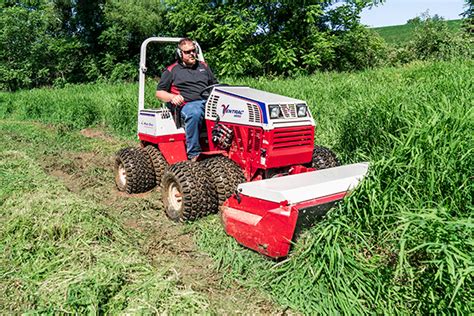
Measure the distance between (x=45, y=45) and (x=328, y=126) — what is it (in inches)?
1004

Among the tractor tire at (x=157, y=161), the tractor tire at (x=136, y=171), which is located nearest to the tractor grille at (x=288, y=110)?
the tractor tire at (x=157, y=161)

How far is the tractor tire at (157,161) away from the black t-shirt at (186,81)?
91 cm

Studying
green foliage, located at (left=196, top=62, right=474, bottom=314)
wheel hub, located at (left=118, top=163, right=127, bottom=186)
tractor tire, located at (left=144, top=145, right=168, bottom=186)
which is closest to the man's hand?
tractor tire, located at (left=144, top=145, right=168, bottom=186)

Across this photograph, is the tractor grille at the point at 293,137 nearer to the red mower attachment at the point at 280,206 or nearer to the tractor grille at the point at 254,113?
the tractor grille at the point at 254,113

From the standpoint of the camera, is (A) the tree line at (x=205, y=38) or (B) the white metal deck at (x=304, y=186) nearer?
(B) the white metal deck at (x=304, y=186)

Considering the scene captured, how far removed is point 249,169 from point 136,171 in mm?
1790

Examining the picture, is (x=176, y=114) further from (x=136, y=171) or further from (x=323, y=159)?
(x=323, y=159)

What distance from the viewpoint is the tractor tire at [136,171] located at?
214 inches

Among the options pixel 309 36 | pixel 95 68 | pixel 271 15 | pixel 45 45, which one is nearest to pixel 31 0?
pixel 45 45

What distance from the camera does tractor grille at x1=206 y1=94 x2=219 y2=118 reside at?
15.4 ft

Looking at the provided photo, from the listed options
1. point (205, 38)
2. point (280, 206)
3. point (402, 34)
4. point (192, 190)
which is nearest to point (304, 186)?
point (280, 206)

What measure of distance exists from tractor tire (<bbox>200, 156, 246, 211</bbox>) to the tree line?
678 cm

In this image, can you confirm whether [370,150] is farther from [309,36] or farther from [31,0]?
[31,0]

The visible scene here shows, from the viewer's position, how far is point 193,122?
4.75 m
